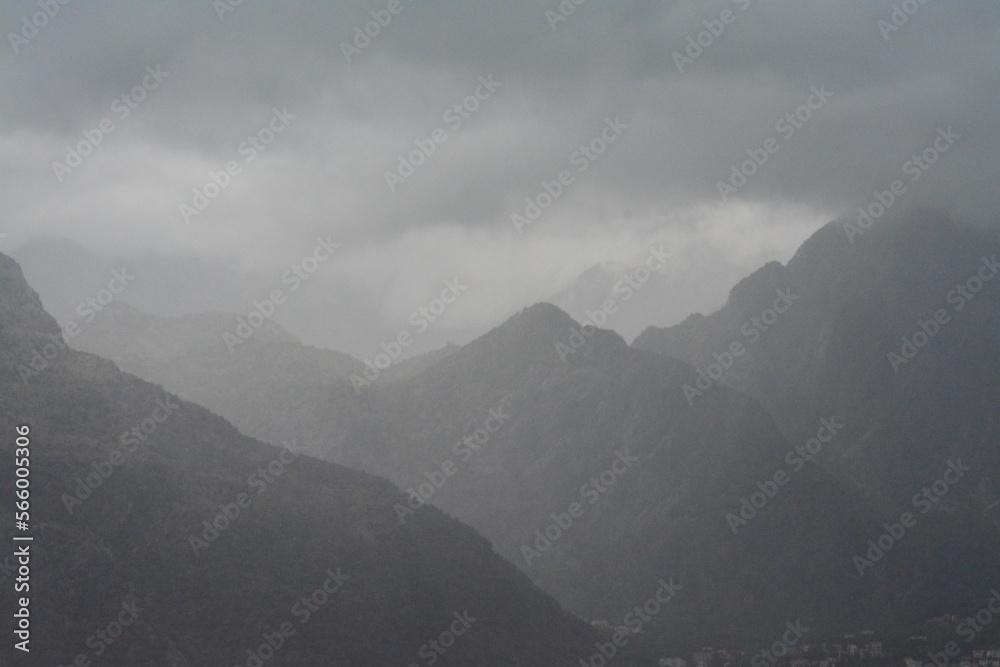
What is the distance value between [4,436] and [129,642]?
42098mm

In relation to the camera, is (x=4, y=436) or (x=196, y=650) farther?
(x=4, y=436)

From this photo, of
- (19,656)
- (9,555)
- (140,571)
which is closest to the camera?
(19,656)

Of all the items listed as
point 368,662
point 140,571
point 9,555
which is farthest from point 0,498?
point 368,662

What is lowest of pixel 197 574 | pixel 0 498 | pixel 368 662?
pixel 368 662

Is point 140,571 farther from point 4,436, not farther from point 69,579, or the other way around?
point 4,436

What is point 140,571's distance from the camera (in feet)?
627

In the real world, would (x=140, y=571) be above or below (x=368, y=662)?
above

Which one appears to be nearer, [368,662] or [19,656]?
[19,656]

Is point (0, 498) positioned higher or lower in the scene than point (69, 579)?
higher

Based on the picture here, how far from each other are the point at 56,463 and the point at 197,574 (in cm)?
2836

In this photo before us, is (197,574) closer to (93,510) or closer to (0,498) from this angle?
(93,510)

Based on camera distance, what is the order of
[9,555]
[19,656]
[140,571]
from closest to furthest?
1. [19,656]
2. [9,555]
3. [140,571]

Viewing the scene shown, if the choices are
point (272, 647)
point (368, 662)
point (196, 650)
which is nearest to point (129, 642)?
point (196, 650)

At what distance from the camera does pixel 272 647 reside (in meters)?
194
